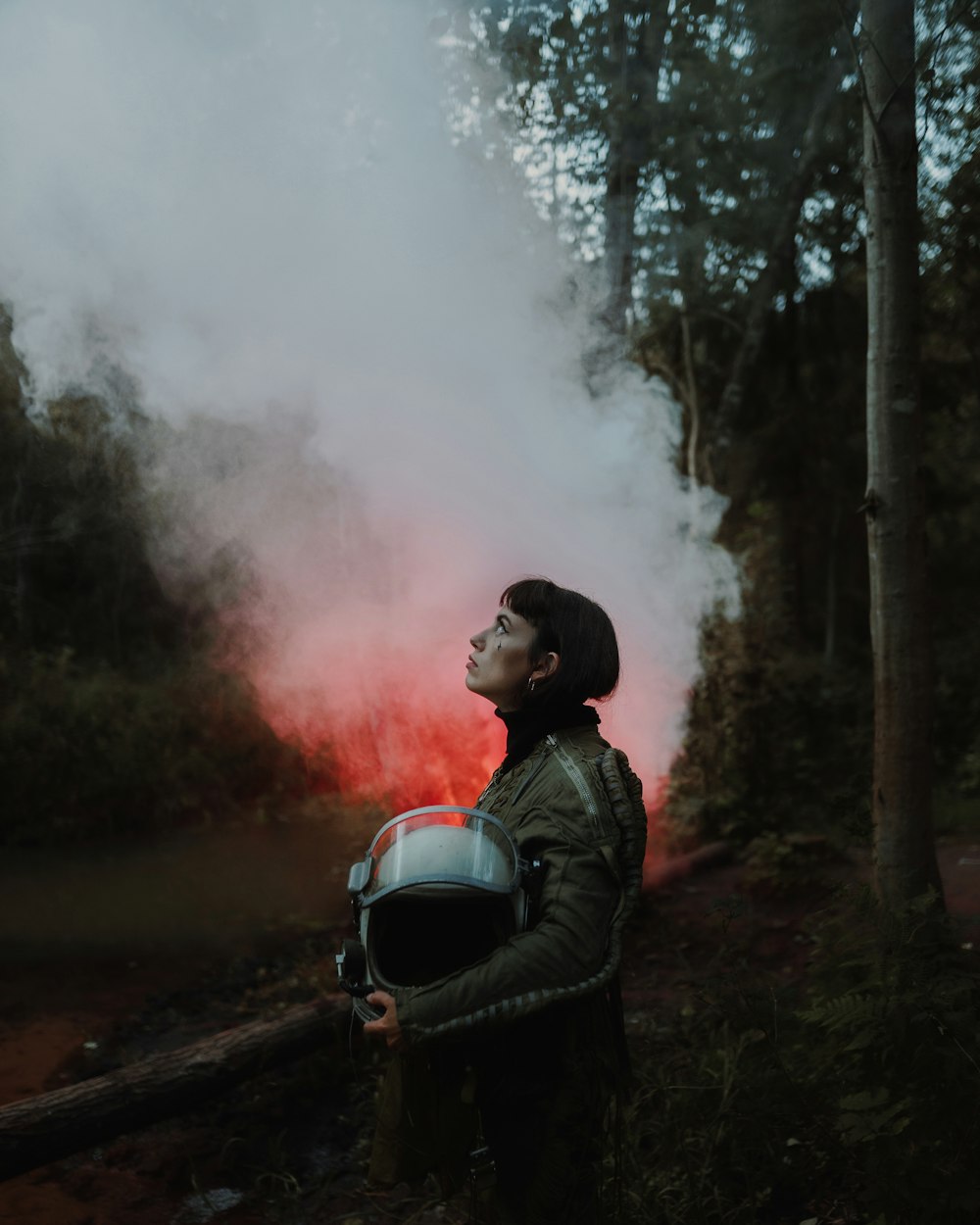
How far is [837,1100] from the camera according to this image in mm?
3246

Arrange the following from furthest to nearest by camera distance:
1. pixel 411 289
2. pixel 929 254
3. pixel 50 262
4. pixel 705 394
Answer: pixel 705 394
pixel 929 254
pixel 411 289
pixel 50 262

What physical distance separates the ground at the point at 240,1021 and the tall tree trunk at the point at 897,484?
513 millimetres

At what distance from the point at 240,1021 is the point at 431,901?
3.83m

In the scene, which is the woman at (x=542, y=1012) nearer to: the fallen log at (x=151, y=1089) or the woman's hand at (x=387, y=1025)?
the woman's hand at (x=387, y=1025)

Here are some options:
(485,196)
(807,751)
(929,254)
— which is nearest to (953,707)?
(807,751)

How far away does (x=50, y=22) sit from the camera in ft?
17.5

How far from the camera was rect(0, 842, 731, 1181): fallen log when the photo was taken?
3283 mm

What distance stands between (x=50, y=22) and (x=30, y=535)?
4.60 meters

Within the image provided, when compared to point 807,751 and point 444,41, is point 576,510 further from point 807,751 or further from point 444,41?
point 807,751

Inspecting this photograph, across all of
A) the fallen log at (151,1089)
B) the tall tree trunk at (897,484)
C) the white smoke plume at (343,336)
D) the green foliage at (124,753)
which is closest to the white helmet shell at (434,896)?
the fallen log at (151,1089)

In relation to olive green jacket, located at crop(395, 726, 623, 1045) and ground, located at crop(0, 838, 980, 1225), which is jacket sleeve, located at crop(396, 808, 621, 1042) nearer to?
olive green jacket, located at crop(395, 726, 623, 1045)

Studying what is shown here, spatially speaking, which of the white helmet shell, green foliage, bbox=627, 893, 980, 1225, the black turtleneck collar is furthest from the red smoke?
the white helmet shell

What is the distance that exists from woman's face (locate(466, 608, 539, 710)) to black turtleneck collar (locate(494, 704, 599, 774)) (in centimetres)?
5

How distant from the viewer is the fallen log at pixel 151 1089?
328 cm
